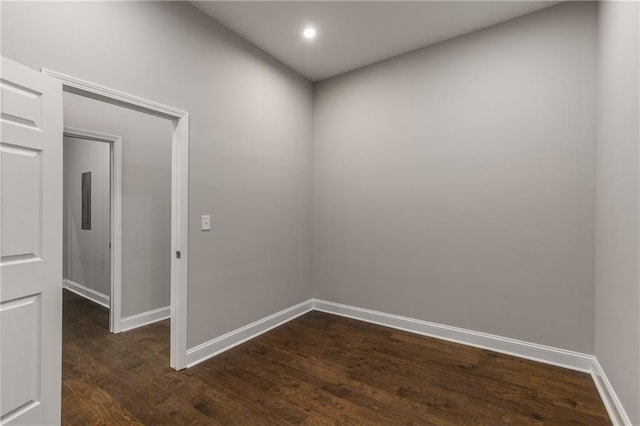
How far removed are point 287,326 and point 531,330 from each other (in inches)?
95.4

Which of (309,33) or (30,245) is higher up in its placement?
(309,33)

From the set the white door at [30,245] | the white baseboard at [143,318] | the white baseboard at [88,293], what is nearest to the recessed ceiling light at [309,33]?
the white door at [30,245]

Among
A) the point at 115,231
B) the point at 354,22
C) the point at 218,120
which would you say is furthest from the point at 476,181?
the point at 115,231

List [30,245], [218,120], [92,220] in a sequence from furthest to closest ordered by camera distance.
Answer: [92,220]
[218,120]
[30,245]

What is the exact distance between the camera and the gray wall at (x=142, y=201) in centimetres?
326

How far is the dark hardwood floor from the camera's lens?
1945 millimetres

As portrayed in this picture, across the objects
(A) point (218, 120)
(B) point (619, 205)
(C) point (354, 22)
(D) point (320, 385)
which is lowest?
(D) point (320, 385)

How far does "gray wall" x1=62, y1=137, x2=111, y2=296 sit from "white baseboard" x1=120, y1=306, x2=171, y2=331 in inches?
37.8

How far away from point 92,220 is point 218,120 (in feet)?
10.0

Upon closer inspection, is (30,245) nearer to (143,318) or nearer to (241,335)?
(241,335)

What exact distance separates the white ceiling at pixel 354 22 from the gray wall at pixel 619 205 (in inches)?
36.4

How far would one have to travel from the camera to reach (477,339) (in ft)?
9.56

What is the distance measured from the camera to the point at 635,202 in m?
1.65

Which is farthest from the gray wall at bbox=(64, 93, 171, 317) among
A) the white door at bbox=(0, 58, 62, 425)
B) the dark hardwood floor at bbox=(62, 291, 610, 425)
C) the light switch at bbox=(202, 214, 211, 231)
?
Answer: the white door at bbox=(0, 58, 62, 425)
